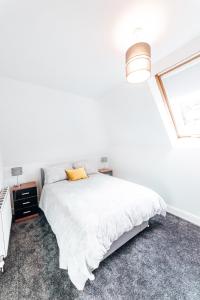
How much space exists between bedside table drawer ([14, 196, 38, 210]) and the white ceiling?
6.98 ft

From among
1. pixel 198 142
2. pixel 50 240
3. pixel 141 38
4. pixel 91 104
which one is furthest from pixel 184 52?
pixel 50 240

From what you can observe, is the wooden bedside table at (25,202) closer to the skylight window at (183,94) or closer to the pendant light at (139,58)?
the pendant light at (139,58)

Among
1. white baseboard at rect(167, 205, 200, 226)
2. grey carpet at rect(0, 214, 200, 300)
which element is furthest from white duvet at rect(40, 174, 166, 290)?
white baseboard at rect(167, 205, 200, 226)

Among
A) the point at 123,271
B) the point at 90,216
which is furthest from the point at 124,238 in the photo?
the point at 90,216

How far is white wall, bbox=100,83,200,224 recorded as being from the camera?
2391 millimetres

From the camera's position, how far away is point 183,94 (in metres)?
2.28

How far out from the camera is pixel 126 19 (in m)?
1.30

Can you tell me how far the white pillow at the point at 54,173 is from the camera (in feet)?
9.43

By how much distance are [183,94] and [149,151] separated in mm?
1235

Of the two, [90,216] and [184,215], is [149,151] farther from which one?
[90,216]

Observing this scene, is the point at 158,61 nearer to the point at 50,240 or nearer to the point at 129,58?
the point at 129,58

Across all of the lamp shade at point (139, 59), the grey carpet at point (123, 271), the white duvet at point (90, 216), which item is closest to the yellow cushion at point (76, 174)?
the white duvet at point (90, 216)

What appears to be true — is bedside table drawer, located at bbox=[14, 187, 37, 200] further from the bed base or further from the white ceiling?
the white ceiling

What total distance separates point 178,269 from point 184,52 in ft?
8.14
